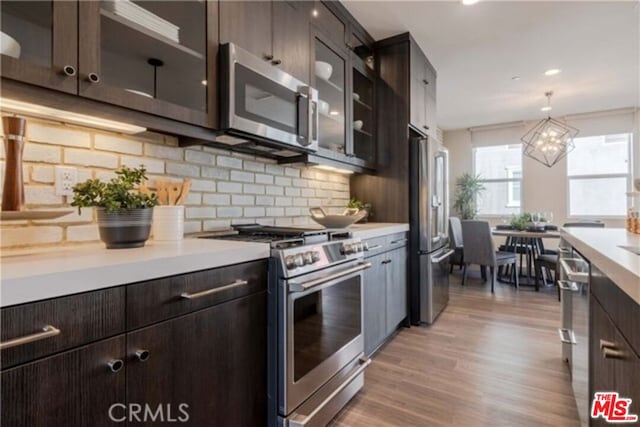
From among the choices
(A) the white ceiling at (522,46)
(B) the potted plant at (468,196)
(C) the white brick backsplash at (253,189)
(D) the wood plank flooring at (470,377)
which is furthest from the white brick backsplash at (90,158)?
(B) the potted plant at (468,196)

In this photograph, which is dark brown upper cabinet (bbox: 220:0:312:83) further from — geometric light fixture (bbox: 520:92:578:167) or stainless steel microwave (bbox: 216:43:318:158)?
geometric light fixture (bbox: 520:92:578:167)

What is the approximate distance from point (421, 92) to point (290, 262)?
2655 millimetres

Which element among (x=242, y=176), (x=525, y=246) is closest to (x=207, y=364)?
(x=242, y=176)

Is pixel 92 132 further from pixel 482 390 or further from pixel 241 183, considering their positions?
pixel 482 390

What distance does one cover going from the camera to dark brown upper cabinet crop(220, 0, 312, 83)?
160 centimetres

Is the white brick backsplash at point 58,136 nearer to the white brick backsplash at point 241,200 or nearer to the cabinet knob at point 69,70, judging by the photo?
the cabinet knob at point 69,70

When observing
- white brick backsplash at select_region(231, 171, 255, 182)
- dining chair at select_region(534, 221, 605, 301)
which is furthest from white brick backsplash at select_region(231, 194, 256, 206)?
dining chair at select_region(534, 221, 605, 301)

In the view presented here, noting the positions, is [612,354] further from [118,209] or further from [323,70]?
[323,70]

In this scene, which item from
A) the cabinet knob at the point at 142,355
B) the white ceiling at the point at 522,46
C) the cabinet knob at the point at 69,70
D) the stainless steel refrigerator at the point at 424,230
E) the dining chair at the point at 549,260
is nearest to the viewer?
the cabinet knob at the point at 142,355

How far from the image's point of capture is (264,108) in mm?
1755

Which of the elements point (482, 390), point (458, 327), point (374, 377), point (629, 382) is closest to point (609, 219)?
point (458, 327)

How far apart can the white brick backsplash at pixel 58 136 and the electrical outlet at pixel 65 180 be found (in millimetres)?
103

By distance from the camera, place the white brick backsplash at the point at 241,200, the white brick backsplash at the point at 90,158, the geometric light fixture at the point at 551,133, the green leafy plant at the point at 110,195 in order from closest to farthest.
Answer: the green leafy plant at the point at 110,195 → the white brick backsplash at the point at 90,158 → the white brick backsplash at the point at 241,200 → the geometric light fixture at the point at 551,133

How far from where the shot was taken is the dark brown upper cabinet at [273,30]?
1.60m
